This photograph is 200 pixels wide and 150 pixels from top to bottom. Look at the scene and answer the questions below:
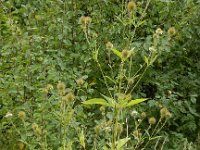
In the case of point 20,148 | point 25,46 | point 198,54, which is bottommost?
point 20,148

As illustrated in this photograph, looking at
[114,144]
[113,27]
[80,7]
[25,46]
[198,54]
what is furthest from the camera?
[198,54]

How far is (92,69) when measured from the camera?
3676mm

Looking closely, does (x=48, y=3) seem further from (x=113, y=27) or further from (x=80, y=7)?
(x=113, y=27)

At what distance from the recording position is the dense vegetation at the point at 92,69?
9.75 ft

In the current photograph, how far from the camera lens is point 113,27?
354 centimetres

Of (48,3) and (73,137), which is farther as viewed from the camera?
(48,3)

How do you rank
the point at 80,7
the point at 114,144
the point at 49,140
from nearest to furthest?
the point at 114,144, the point at 49,140, the point at 80,7

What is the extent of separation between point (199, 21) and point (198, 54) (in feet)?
1.00

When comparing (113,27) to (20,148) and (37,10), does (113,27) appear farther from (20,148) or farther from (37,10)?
(20,148)

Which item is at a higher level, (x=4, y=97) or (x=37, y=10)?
(x=37, y=10)

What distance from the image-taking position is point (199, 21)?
12.9ft

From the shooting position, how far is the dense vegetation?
9.75ft

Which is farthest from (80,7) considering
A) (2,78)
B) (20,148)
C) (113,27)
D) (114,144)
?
(114,144)

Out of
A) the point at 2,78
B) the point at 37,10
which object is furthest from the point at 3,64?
the point at 37,10
